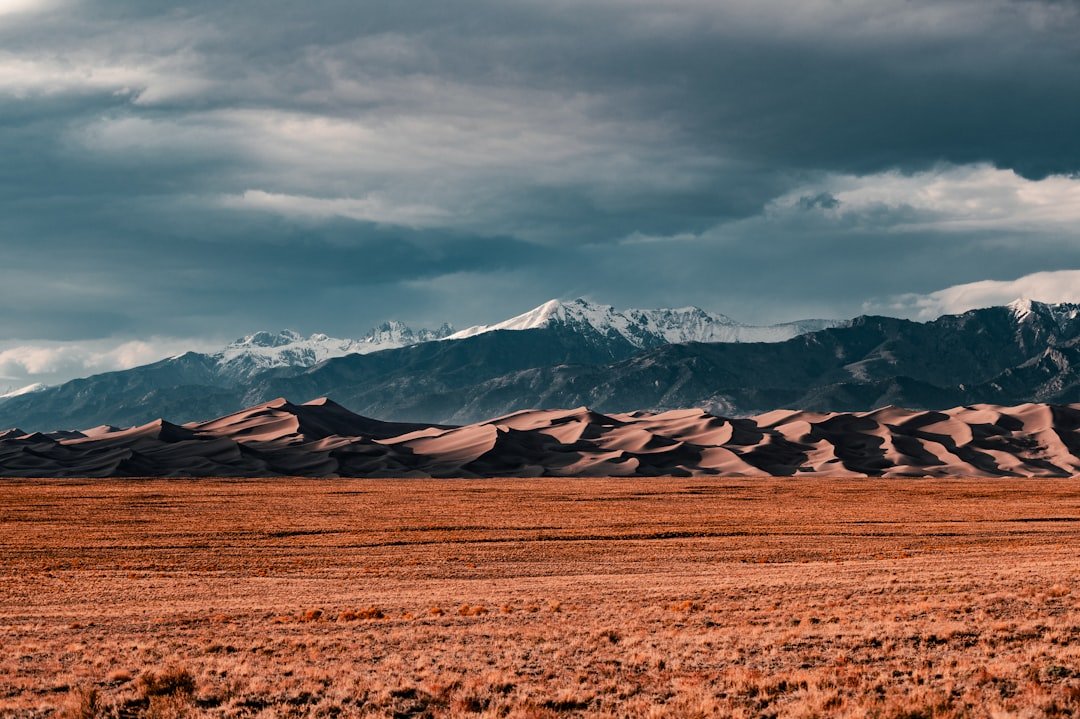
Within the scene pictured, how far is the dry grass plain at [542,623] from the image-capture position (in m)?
18.2

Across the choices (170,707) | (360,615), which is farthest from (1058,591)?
(170,707)

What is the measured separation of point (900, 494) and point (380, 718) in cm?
12113

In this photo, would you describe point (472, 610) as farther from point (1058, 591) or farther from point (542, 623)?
point (1058, 591)

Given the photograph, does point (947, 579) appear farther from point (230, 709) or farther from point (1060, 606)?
point (230, 709)

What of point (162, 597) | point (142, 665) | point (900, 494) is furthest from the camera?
point (900, 494)

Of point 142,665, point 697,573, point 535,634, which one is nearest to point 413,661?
point 535,634

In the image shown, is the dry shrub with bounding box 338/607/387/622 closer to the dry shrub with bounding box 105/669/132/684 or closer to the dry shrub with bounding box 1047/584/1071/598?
the dry shrub with bounding box 105/669/132/684

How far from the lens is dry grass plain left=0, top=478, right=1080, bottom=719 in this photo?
Answer: 18188 mm

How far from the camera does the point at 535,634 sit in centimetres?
2523

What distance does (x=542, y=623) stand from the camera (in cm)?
2758

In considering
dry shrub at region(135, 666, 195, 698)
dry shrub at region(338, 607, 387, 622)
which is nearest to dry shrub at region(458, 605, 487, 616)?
dry shrub at region(338, 607, 387, 622)

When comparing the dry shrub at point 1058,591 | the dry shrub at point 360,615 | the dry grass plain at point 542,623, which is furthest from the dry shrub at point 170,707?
the dry shrub at point 1058,591

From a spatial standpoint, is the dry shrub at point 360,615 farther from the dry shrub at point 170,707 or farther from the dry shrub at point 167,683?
the dry shrub at point 170,707

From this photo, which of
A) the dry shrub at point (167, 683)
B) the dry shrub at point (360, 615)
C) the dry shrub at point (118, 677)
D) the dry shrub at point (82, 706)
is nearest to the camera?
the dry shrub at point (82, 706)
